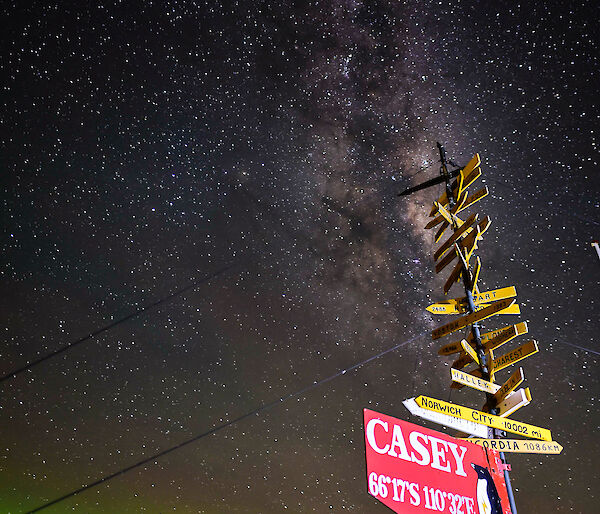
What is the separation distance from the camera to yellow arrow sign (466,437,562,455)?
4312 mm

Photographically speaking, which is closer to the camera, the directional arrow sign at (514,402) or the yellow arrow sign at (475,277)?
the directional arrow sign at (514,402)

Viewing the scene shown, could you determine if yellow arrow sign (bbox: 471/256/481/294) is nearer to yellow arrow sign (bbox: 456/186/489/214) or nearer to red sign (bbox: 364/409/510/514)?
yellow arrow sign (bbox: 456/186/489/214)

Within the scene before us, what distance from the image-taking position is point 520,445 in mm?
4574

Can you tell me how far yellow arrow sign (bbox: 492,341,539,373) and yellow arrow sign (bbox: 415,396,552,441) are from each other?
805 mm

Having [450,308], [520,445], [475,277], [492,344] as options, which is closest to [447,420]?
[520,445]

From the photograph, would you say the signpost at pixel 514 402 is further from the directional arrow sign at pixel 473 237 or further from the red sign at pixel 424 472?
the directional arrow sign at pixel 473 237

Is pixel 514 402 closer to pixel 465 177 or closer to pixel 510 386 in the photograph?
pixel 510 386

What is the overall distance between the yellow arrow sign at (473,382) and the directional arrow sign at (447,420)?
22.1 inches

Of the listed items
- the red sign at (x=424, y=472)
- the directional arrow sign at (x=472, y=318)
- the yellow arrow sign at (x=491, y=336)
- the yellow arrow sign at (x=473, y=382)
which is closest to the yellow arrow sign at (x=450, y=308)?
the directional arrow sign at (x=472, y=318)

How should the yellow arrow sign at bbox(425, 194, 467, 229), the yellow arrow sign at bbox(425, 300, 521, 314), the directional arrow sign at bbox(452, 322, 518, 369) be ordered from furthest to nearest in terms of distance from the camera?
1. the yellow arrow sign at bbox(425, 194, 467, 229)
2. the yellow arrow sign at bbox(425, 300, 521, 314)
3. the directional arrow sign at bbox(452, 322, 518, 369)

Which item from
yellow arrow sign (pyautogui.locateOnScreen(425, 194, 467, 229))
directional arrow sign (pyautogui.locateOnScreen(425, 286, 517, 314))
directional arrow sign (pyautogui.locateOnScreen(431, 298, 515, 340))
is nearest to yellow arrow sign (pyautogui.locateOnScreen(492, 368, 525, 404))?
directional arrow sign (pyautogui.locateOnScreen(431, 298, 515, 340))

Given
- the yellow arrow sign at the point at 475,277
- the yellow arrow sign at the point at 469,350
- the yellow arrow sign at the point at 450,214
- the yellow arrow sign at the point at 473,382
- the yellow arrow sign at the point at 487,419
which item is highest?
the yellow arrow sign at the point at 450,214

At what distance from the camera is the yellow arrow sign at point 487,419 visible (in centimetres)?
425

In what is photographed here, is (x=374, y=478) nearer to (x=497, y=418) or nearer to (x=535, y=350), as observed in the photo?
(x=497, y=418)
